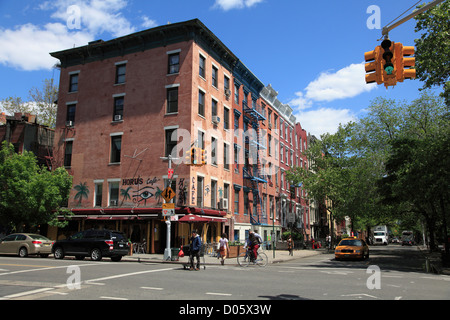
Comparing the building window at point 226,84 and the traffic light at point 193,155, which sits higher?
the building window at point 226,84

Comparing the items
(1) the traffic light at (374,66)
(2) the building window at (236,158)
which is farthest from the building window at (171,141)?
(1) the traffic light at (374,66)

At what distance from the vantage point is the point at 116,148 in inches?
1204

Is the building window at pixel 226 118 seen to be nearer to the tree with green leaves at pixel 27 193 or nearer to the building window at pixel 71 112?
the building window at pixel 71 112

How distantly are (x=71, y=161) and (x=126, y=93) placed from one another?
7.96 m

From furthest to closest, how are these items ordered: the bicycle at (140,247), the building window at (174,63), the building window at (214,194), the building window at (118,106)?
1. the building window at (118,106)
2. the building window at (214,194)
3. the building window at (174,63)
4. the bicycle at (140,247)

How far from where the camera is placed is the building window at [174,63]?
2936 centimetres

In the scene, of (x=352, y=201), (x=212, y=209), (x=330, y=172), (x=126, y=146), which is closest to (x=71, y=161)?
(x=126, y=146)

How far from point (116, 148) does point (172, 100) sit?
21.2 feet

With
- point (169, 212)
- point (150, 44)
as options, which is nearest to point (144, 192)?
point (169, 212)

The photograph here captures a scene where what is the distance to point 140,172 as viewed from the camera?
28828 millimetres

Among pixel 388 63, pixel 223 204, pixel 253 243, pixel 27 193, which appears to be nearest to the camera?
pixel 388 63

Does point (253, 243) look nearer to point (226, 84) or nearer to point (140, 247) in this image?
point (140, 247)

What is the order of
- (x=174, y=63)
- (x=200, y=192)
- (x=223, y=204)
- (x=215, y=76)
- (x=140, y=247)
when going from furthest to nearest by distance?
1. (x=215, y=76)
2. (x=223, y=204)
3. (x=174, y=63)
4. (x=200, y=192)
5. (x=140, y=247)

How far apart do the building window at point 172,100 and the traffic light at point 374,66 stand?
20.9 metres
